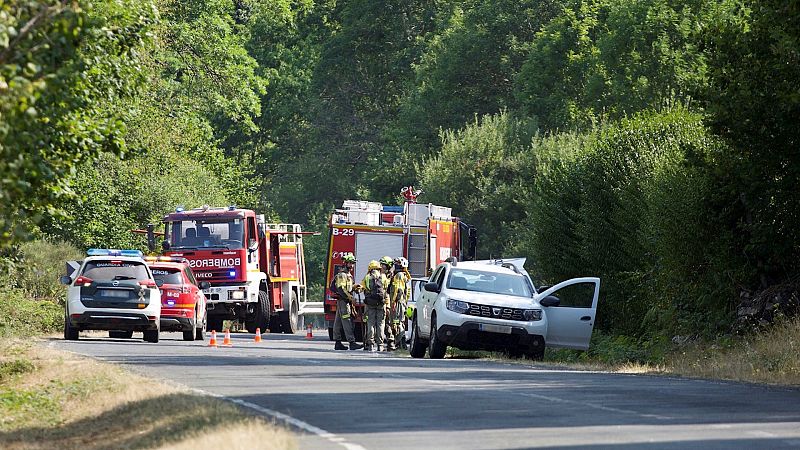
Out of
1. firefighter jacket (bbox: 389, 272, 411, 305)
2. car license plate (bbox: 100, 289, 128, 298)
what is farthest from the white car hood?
car license plate (bbox: 100, 289, 128, 298)

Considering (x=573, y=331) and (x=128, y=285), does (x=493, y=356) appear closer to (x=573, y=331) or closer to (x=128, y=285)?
(x=573, y=331)

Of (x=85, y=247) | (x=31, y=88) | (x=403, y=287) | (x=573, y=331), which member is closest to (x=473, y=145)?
(x=85, y=247)

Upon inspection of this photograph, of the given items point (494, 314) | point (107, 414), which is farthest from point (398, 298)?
point (107, 414)

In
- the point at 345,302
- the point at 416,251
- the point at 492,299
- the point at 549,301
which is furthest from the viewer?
the point at 416,251

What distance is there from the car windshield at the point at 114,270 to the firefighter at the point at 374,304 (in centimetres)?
453

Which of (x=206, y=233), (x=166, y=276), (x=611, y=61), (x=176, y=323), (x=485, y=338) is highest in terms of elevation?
(x=611, y=61)

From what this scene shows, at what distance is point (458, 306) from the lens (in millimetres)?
28797

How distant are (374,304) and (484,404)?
54.7ft

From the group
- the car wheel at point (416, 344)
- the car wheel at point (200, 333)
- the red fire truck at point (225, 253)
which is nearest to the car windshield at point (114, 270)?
the car wheel at point (200, 333)

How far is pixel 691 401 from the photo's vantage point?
18.3 metres

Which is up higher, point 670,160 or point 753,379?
point 670,160

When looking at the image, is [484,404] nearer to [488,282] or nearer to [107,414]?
[107,414]

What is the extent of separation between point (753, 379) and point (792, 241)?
16.6 feet

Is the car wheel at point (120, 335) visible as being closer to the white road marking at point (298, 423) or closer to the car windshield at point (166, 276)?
the car windshield at point (166, 276)
